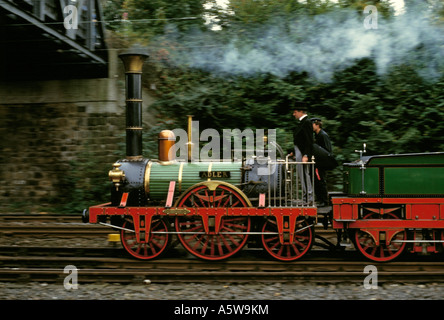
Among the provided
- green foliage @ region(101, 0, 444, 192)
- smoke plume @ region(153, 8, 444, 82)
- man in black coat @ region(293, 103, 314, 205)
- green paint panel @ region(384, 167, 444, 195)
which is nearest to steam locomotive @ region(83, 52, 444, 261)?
green paint panel @ region(384, 167, 444, 195)

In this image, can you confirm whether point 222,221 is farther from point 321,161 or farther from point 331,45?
point 331,45

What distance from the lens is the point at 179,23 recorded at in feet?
45.1

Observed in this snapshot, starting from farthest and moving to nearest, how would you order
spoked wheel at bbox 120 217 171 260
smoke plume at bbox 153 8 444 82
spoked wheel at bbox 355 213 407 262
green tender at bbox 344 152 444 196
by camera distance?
smoke plume at bbox 153 8 444 82 < spoked wheel at bbox 120 217 171 260 < spoked wheel at bbox 355 213 407 262 < green tender at bbox 344 152 444 196

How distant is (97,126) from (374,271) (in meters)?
9.34

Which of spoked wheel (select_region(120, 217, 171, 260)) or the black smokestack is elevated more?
the black smokestack

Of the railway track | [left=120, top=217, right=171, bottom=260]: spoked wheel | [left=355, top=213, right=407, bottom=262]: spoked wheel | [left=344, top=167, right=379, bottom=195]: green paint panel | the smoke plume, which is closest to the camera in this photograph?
the railway track

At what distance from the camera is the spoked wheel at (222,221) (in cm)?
659

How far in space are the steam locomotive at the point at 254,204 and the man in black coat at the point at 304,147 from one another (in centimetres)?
12

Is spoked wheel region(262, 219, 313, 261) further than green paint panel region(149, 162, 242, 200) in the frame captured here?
No

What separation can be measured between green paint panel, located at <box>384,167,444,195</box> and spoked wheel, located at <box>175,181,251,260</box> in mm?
2083

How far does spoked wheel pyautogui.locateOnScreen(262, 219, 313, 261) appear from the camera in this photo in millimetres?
6629

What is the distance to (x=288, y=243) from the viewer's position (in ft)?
21.5

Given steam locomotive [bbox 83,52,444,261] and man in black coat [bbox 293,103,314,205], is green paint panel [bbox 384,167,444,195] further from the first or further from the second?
man in black coat [bbox 293,103,314,205]

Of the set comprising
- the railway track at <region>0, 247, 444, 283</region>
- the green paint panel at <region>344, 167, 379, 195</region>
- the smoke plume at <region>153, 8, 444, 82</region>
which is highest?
the smoke plume at <region>153, 8, 444, 82</region>
